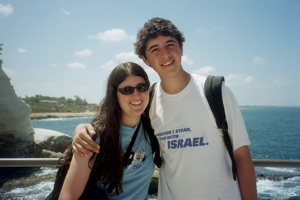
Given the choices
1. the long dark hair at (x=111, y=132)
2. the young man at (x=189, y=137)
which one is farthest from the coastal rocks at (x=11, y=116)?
the young man at (x=189, y=137)

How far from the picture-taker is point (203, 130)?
77.4 inches

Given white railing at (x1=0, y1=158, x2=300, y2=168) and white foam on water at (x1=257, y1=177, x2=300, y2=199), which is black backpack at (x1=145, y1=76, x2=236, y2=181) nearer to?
white railing at (x1=0, y1=158, x2=300, y2=168)

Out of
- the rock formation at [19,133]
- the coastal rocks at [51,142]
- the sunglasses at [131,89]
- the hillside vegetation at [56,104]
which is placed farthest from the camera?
the hillside vegetation at [56,104]

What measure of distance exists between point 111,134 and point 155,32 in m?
1.19

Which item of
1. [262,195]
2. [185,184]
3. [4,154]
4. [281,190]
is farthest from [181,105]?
[4,154]

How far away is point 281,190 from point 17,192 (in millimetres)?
16123

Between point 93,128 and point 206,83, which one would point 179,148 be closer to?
point 206,83

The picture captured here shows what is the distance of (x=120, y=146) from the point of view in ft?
6.57

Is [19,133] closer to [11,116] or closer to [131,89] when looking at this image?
[11,116]

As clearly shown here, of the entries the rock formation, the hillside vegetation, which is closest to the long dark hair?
the rock formation

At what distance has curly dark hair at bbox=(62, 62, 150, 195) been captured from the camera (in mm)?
1866

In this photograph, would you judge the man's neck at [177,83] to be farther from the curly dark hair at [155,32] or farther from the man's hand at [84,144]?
the man's hand at [84,144]

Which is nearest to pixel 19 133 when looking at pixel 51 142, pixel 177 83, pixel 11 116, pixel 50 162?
pixel 11 116

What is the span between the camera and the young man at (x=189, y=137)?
1.88 m
